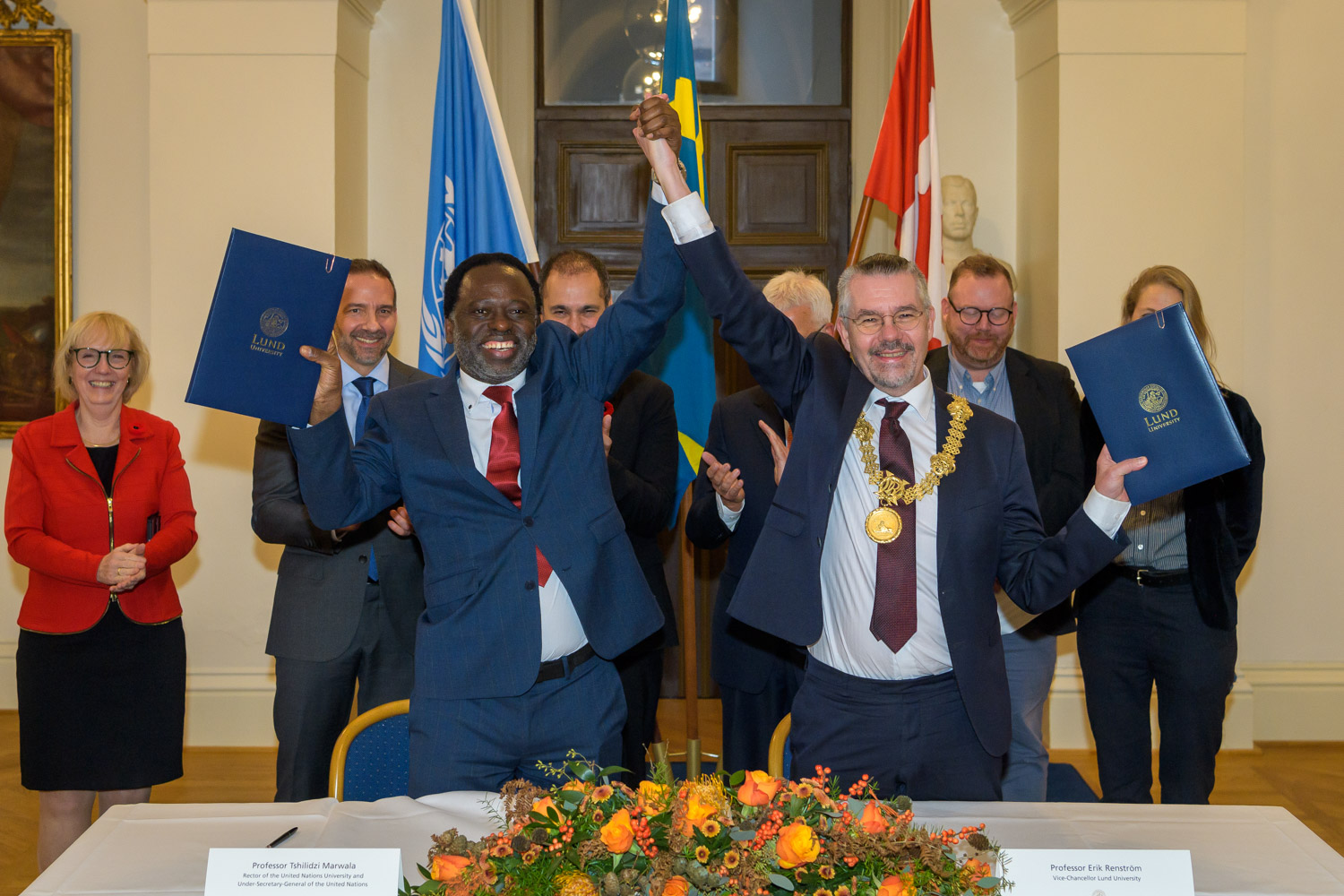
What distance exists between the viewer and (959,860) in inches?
55.6

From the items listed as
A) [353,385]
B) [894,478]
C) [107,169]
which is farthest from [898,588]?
[107,169]

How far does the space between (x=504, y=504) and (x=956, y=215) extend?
11.5 ft

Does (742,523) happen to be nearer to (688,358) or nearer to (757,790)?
(688,358)

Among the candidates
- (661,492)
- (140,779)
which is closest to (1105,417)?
(661,492)

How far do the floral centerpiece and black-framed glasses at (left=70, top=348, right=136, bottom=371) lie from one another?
2.45 meters

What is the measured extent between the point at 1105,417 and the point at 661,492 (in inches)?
52.9

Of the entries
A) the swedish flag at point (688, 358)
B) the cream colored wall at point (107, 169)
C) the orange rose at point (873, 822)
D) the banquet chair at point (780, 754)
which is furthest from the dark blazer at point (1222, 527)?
the cream colored wall at point (107, 169)

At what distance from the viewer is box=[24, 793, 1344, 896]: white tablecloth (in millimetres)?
1644

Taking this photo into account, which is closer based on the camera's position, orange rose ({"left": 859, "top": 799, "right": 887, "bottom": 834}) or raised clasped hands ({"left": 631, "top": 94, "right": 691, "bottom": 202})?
orange rose ({"left": 859, "top": 799, "right": 887, "bottom": 834})

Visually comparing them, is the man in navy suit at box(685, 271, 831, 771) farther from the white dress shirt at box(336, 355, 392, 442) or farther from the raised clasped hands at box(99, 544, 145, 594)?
the raised clasped hands at box(99, 544, 145, 594)

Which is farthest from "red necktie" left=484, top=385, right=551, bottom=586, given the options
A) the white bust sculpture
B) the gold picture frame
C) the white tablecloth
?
the gold picture frame

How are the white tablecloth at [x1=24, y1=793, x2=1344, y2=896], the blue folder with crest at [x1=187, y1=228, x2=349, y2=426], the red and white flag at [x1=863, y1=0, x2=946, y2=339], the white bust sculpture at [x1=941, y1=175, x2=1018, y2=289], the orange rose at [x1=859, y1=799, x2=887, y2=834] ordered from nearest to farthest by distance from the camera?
the orange rose at [x1=859, y1=799, x2=887, y2=834], the white tablecloth at [x1=24, y1=793, x2=1344, y2=896], the blue folder with crest at [x1=187, y1=228, x2=349, y2=426], the red and white flag at [x1=863, y1=0, x2=946, y2=339], the white bust sculpture at [x1=941, y1=175, x2=1018, y2=289]

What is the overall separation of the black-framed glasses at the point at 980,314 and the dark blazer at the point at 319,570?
1708 mm

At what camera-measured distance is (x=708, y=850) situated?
1.32 meters
